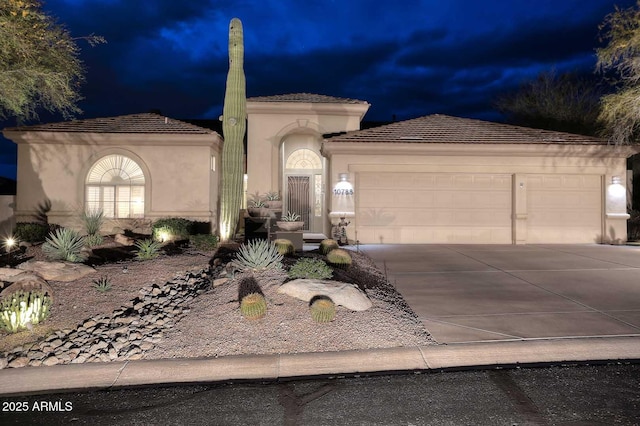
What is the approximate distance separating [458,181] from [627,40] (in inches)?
251

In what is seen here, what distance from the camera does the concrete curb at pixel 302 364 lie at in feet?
16.8

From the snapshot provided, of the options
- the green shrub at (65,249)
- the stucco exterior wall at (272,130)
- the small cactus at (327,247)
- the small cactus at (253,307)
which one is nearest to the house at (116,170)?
the stucco exterior wall at (272,130)

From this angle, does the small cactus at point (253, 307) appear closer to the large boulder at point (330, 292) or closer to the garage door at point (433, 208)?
the large boulder at point (330, 292)

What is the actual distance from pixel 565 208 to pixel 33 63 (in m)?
16.8

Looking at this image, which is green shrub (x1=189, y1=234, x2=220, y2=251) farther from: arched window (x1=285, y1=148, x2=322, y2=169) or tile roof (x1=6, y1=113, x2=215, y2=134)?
arched window (x1=285, y1=148, x2=322, y2=169)

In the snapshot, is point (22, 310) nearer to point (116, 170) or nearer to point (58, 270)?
point (58, 270)

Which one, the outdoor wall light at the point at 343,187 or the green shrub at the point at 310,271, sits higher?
the outdoor wall light at the point at 343,187

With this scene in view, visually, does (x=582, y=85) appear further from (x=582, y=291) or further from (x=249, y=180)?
Answer: (x=582, y=291)

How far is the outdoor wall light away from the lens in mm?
15844

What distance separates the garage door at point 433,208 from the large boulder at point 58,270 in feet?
31.5

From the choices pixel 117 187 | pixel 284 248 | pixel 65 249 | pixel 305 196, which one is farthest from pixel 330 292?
pixel 305 196

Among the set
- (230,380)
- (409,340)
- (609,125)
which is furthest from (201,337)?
(609,125)

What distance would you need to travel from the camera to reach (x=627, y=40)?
45.6 feet

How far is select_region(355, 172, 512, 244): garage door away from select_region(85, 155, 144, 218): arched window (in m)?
7.93
